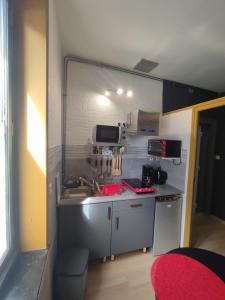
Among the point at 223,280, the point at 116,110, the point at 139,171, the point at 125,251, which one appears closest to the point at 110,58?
the point at 116,110

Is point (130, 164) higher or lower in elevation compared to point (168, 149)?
Result: lower

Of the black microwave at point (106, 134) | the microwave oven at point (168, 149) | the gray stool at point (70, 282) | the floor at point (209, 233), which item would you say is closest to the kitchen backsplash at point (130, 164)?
the microwave oven at point (168, 149)

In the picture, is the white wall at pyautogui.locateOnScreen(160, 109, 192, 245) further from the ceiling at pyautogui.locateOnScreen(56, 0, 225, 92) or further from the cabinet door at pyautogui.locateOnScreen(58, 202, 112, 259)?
the cabinet door at pyautogui.locateOnScreen(58, 202, 112, 259)

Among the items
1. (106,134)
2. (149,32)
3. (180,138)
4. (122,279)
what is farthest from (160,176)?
(149,32)

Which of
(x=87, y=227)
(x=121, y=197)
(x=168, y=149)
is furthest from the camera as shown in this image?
(x=168, y=149)

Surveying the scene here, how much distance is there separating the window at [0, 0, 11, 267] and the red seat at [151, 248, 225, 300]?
87 cm

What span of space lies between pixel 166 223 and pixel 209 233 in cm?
113

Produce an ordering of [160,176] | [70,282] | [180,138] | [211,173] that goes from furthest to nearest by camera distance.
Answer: [211,173] → [160,176] → [180,138] → [70,282]

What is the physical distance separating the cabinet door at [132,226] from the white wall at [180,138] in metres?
0.55

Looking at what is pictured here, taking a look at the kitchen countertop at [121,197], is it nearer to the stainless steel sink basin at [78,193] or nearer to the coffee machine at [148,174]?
the stainless steel sink basin at [78,193]

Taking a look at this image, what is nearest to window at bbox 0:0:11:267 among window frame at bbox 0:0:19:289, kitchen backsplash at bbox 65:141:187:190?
window frame at bbox 0:0:19:289

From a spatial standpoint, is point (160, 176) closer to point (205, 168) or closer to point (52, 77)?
point (205, 168)

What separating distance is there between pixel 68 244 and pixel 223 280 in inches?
55.2

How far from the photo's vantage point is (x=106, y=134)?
1836 mm
